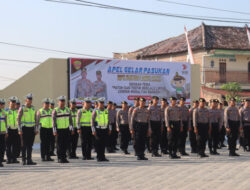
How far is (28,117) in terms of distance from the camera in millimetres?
14031

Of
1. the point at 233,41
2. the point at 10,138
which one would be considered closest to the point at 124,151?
the point at 10,138

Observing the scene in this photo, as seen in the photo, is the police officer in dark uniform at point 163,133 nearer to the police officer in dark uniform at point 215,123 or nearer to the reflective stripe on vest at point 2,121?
the police officer in dark uniform at point 215,123

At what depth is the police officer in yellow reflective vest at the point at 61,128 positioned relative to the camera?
1427 centimetres

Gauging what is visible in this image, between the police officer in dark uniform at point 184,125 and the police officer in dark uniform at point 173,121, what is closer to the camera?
the police officer in dark uniform at point 173,121

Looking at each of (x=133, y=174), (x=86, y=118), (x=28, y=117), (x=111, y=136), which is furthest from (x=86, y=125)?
(x=133, y=174)

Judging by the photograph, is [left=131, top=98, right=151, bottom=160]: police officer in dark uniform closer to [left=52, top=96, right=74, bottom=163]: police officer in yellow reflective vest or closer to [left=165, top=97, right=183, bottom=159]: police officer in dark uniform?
[left=165, top=97, right=183, bottom=159]: police officer in dark uniform

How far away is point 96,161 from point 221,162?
354 cm

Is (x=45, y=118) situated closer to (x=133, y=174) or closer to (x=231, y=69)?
(x=133, y=174)

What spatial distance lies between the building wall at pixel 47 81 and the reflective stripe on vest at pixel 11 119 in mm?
6869

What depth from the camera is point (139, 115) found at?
50.2 feet

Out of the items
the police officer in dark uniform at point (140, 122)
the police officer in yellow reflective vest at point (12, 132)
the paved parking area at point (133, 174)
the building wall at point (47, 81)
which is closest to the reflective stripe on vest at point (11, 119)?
the police officer in yellow reflective vest at point (12, 132)

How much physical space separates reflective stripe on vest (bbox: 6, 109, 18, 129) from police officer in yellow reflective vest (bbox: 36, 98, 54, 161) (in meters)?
0.69

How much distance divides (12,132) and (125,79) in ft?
29.8

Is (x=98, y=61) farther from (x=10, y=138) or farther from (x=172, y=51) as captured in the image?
(x=172, y=51)
